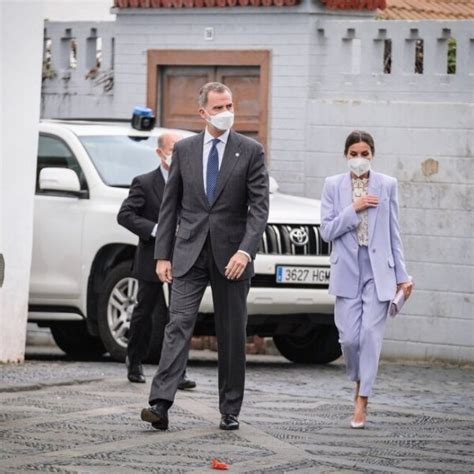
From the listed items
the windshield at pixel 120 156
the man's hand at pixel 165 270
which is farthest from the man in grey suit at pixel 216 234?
the windshield at pixel 120 156

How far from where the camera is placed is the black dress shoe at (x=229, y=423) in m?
10.6

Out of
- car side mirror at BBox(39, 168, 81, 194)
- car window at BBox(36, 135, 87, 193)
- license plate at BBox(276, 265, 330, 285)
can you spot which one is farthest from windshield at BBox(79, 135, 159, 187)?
license plate at BBox(276, 265, 330, 285)

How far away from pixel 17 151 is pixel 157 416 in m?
4.58

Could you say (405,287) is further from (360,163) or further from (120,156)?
(120,156)

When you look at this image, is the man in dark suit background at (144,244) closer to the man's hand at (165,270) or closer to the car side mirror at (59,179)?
the car side mirror at (59,179)

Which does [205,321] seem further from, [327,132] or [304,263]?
[327,132]

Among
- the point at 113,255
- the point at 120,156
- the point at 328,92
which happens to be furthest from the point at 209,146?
the point at 328,92

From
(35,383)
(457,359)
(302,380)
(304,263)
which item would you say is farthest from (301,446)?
(457,359)

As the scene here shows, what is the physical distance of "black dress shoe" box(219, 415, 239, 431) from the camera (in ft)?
34.9

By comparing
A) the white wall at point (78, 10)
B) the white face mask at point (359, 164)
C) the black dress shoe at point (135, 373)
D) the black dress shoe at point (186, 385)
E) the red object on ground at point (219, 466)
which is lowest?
the red object on ground at point (219, 466)

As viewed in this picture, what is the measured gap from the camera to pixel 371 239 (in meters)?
11.3

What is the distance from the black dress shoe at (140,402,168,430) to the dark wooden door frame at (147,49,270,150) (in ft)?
26.0

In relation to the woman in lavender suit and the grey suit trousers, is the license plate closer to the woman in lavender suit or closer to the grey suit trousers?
the woman in lavender suit

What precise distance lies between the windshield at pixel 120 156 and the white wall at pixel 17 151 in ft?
4.34
